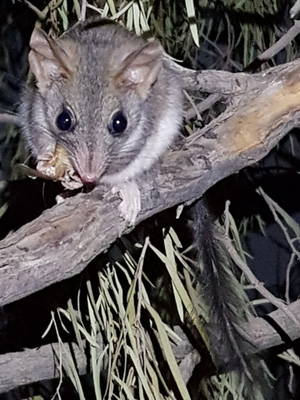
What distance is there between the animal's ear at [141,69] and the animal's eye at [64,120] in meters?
0.10

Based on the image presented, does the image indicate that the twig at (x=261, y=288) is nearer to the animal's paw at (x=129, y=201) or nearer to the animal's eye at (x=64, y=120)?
the animal's paw at (x=129, y=201)

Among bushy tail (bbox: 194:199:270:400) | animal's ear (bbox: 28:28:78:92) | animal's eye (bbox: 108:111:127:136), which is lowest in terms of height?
bushy tail (bbox: 194:199:270:400)

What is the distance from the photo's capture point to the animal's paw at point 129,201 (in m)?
1.17

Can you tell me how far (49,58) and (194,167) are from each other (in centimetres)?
32

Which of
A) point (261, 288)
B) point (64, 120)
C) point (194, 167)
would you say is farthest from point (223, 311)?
point (64, 120)

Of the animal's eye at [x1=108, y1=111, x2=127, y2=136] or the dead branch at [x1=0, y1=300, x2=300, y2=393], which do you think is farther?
the dead branch at [x1=0, y1=300, x2=300, y2=393]

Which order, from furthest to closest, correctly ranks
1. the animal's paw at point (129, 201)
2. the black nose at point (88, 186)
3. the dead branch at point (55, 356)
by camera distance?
the dead branch at point (55, 356), the black nose at point (88, 186), the animal's paw at point (129, 201)

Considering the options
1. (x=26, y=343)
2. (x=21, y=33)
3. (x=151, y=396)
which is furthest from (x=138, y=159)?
(x=21, y=33)

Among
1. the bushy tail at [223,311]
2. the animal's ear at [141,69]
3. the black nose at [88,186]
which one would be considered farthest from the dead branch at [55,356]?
the animal's ear at [141,69]

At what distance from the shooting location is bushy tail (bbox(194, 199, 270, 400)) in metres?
1.28

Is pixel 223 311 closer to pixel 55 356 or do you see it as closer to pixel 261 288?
pixel 261 288

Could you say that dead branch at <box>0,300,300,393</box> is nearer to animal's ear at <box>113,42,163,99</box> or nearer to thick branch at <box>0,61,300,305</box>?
thick branch at <box>0,61,300,305</box>

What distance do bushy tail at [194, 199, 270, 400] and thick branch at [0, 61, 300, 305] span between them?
190 millimetres

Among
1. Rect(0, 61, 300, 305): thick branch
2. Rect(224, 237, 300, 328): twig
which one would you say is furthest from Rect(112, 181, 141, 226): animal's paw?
Rect(224, 237, 300, 328): twig
